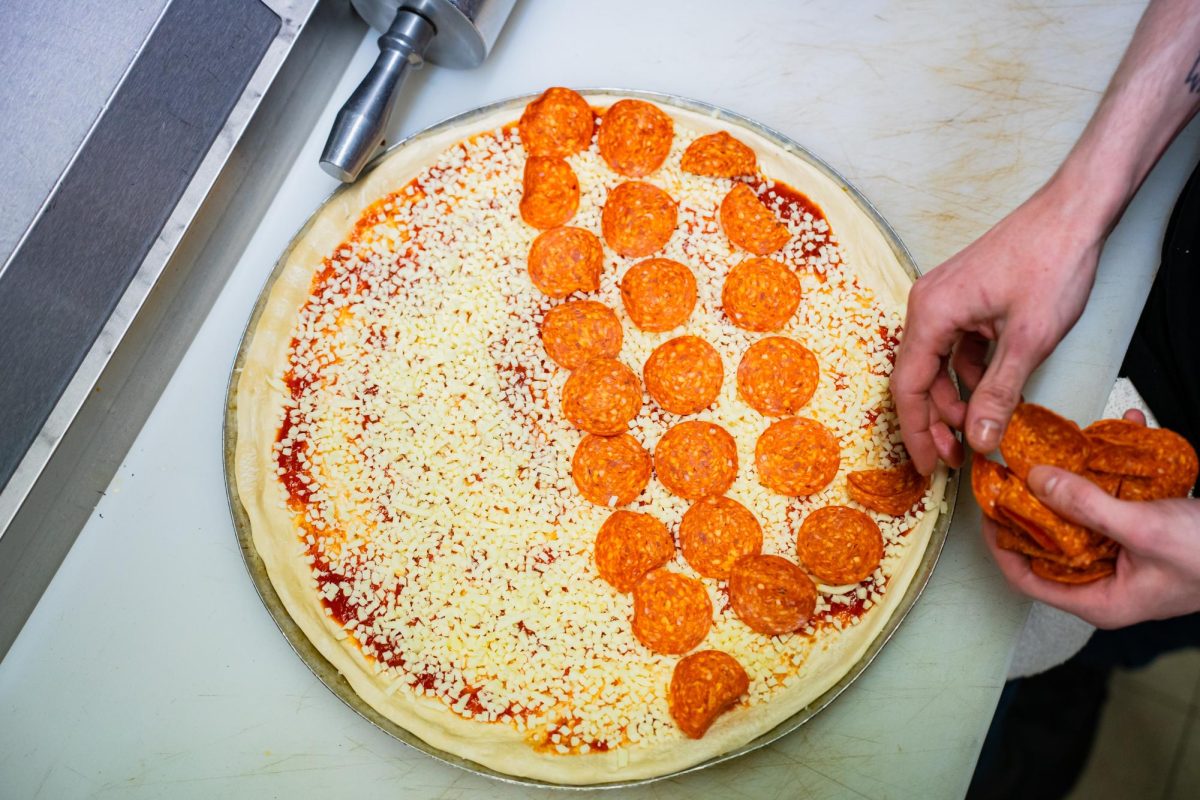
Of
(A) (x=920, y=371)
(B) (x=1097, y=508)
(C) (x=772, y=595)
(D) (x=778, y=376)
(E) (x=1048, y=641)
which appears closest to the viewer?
(B) (x=1097, y=508)

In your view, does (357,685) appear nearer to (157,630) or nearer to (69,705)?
(157,630)

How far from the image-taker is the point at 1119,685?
2.27 m

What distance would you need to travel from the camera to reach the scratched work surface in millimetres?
1619

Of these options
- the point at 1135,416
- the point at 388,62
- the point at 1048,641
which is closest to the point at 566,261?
the point at 388,62

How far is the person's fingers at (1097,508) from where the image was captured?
44.5 inches

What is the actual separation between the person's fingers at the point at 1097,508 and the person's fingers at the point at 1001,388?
10 centimetres

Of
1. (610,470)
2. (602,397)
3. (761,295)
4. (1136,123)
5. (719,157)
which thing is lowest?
(610,470)

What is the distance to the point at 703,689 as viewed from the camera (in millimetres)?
1466

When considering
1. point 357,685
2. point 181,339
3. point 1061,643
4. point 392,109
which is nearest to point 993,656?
point 1061,643

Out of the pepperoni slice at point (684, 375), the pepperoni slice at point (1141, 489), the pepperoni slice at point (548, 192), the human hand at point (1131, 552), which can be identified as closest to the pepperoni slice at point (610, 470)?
the pepperoni slice at point (684, 375)

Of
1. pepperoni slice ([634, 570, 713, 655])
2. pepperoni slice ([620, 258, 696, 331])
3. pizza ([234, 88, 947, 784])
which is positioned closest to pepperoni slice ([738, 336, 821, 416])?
pizza ([234, 88, 947, 784])

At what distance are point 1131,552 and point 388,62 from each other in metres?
1.53

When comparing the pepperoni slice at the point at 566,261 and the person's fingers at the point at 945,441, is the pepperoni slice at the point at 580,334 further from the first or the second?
the person's fingers at the point at 945,441

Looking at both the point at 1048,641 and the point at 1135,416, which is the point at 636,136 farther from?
the point at 1048,641
